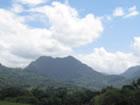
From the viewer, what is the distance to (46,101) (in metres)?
199

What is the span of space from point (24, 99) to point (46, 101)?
23.0 metres

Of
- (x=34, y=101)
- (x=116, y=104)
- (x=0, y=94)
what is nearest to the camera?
(x=116, y=104)

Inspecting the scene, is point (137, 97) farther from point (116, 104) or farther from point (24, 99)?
point (24, 99)

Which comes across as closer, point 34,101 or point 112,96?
point 112,96

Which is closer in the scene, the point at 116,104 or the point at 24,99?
the point at 116,104

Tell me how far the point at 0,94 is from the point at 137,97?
82.6 meters

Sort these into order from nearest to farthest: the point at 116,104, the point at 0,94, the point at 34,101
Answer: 1. the point at 116,104
2. the point at 34,101
3. the point at 0,94

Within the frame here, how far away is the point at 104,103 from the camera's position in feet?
504

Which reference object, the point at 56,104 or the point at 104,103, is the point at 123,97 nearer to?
the point at 104,103

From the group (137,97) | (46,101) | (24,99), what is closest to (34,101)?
(24,99)

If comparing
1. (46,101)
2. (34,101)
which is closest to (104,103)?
(34,101)

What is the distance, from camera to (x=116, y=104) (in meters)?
153

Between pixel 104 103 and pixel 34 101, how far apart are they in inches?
1646

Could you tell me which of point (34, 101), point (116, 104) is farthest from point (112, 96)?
point (34, 101)
